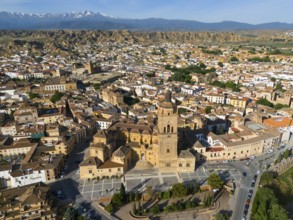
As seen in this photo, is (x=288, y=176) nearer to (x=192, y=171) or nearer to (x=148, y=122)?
(x=192, y=171)

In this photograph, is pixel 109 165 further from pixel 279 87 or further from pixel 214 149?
pixel 279 87

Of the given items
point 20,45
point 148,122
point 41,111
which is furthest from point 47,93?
point 20,45

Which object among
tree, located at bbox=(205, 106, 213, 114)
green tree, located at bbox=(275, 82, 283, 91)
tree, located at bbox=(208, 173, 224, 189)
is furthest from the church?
green tree, located at bbox=(275, 82, 283, 91)

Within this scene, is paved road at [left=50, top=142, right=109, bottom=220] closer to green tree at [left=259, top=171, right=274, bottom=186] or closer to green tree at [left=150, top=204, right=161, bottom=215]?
green tree at [left=150, top=204, right=161, bottom=215]

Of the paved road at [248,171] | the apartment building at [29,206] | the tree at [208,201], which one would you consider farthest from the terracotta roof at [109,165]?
the paved road at [248,171]

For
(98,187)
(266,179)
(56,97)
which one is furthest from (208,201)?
(56,97)

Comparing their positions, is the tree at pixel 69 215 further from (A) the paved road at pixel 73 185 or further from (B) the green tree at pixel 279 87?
(B) the green tree at pixel 279 87
